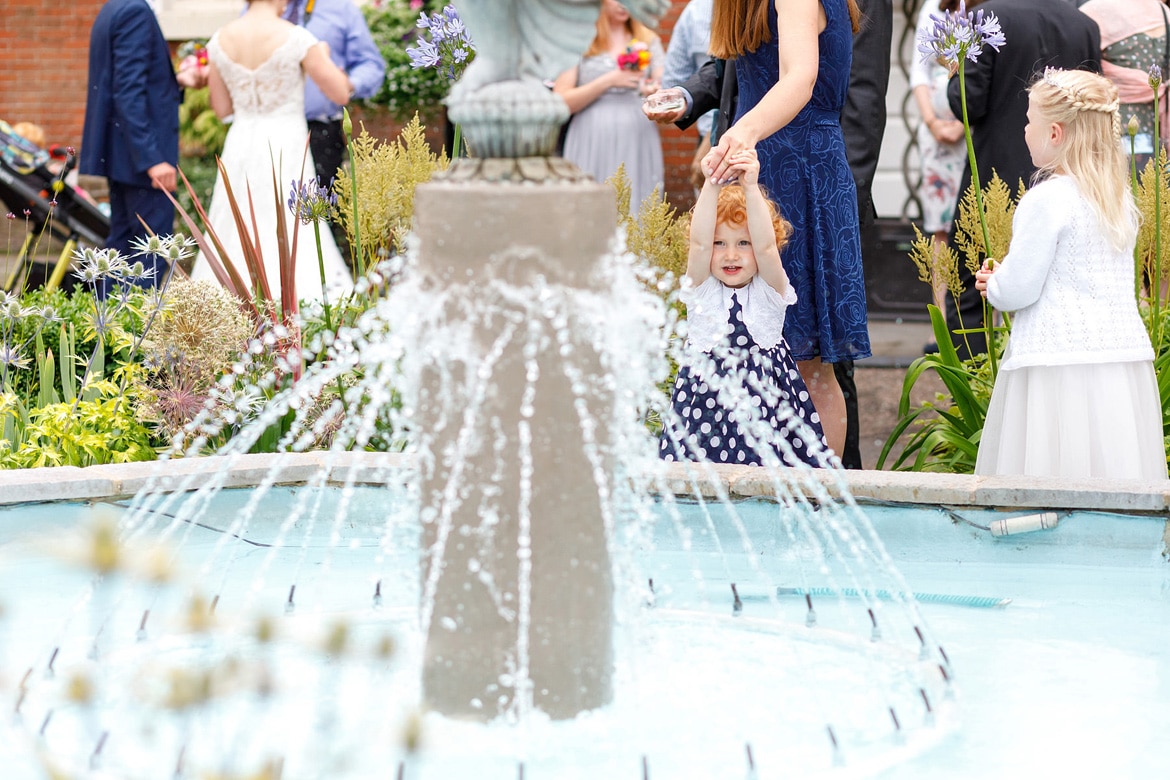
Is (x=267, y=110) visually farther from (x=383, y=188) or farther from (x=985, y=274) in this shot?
(x=985, y=274)

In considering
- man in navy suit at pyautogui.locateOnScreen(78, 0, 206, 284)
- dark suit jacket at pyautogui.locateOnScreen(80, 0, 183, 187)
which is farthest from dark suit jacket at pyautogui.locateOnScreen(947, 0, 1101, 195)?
dark suit jacket at pyautogui.locateOnScreen(80, 0, 183, 187)

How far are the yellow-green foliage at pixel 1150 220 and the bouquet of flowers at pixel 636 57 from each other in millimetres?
3372

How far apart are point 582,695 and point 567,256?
30.7 inches

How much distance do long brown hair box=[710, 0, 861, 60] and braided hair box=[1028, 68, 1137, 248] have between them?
2.24ft

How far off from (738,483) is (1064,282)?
1158 mm

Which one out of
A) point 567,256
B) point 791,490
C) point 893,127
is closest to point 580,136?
point 893,127

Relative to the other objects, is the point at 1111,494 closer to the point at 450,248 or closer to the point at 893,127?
the point at 450,248

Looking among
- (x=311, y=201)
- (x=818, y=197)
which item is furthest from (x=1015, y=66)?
(x=311, y=201)

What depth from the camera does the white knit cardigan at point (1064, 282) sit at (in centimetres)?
427

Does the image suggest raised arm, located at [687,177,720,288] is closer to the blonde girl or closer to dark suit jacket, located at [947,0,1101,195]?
the blonde girl

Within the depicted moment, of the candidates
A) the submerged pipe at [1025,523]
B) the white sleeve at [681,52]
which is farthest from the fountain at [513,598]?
the white sleeve at [681,52]

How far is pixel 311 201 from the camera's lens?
505 cm

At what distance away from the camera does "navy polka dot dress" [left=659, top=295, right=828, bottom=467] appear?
14.3 ft

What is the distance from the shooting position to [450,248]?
2.63m
